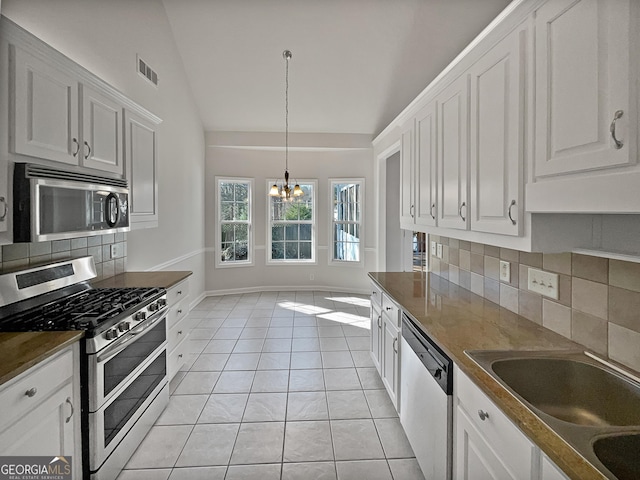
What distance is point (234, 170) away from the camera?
6.24m

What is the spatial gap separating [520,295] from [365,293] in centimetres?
454

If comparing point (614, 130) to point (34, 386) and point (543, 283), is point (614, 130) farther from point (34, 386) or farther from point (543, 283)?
point (34, 386)

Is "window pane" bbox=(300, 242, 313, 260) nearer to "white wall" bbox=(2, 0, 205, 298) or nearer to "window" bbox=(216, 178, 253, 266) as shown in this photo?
"window" bbox=(216, 178, 253, 266)

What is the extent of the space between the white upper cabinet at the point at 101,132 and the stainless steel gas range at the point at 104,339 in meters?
0.74

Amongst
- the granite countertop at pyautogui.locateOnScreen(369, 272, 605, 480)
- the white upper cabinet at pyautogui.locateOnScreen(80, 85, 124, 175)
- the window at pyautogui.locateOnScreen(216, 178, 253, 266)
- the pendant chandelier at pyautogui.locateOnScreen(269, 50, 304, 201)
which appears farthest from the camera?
the window at pyautogui.locateOnScreen(216, 178, 253, 266)

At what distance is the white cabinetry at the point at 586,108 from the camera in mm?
961

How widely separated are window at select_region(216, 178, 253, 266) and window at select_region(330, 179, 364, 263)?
165cm

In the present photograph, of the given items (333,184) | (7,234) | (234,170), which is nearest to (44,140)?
(7,234)

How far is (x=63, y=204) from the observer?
1.83 m

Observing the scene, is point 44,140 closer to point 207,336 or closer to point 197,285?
point 207,336

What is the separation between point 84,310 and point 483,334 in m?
2.16

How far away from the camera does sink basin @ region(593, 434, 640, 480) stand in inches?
35.0

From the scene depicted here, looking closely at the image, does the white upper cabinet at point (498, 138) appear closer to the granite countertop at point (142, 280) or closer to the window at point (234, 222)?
the granite countertop at point (142, 280)

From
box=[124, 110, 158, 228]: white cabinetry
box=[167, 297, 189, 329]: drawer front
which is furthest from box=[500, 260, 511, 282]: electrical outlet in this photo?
box=[124, 110, 158, 228]: white cabinetry
